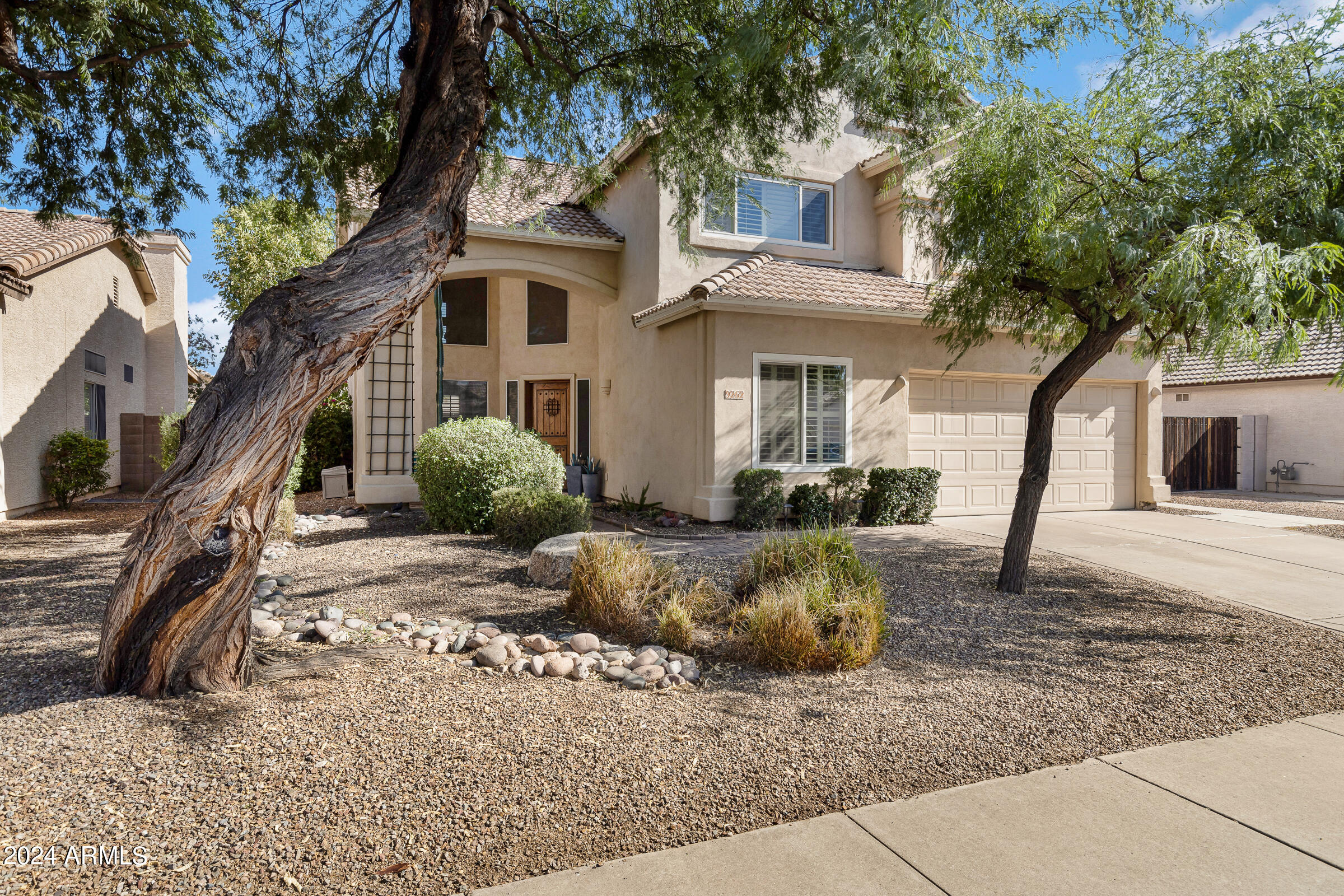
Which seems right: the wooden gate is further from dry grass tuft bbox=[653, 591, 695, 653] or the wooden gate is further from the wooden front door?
dry grass tuft bbox=[653, 591, 695, 653]

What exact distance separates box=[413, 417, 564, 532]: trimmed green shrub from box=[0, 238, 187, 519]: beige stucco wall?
6920 millimetres

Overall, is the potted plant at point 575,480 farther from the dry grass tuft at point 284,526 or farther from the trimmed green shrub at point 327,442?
the trimmed green shrub at point 327,442

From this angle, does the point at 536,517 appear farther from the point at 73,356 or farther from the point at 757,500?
the point at 73,356

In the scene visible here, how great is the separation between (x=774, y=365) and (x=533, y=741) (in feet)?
28.6

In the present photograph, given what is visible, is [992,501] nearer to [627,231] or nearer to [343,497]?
[627,231]

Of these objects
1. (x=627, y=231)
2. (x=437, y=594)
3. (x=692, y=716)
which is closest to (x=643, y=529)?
(x=437, y=594)

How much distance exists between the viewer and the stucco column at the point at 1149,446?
14.0 metres

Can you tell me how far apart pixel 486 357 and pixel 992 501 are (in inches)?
462

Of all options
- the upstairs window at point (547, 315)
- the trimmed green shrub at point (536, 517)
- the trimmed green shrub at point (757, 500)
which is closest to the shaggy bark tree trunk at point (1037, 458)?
the trimmed green shrub at point (757, 500)

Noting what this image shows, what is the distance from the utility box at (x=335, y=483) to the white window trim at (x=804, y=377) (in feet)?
29.6

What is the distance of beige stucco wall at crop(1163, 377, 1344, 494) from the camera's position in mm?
17531

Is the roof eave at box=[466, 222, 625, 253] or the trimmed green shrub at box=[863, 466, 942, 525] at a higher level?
the roof eave at box=[466, 222, 625, 253]

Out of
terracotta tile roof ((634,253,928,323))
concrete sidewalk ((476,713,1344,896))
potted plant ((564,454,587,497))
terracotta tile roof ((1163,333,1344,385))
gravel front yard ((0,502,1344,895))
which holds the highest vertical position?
terracotta tile roof ((634,253,928,323))

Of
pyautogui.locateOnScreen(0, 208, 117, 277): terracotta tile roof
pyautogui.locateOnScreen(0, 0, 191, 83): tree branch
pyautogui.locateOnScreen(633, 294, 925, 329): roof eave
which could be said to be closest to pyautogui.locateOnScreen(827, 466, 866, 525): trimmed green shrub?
pyautogui.locateOnScreen(633, 294, 925, 329): roof eave
